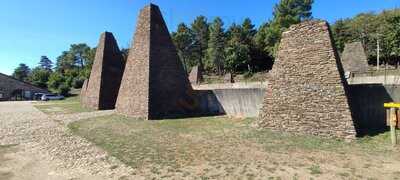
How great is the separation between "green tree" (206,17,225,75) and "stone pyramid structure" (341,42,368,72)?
2909 centimetres

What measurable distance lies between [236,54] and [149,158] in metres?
42.2

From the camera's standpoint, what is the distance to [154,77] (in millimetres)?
14789

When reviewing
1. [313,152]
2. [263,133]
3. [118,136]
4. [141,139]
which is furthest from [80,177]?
[263,133]

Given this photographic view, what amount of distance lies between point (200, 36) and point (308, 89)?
53.1m

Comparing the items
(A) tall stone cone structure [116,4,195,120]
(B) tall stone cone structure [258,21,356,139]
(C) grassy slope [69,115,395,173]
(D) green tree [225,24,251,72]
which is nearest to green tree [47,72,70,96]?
(D) green tree [225,24,251,72]

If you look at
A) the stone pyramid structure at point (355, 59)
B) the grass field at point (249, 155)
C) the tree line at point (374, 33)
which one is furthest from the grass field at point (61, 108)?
the tree line at point (374, 33)

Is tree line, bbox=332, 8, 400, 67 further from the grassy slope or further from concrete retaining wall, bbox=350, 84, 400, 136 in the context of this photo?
the grassy slope

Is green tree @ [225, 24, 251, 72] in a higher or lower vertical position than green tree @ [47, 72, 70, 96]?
higher

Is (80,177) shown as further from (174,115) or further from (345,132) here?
(174,115)

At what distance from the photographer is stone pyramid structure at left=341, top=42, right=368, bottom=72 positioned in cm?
2136

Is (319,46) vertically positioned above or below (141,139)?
above

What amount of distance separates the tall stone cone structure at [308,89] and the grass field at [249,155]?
52 cm

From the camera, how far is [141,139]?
9000 mm

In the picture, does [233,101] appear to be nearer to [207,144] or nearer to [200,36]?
[207,144]
